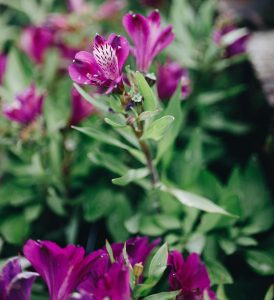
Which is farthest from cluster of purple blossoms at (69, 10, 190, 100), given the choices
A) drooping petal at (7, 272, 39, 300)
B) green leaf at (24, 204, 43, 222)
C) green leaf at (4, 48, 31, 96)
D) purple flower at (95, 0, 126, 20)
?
purple flower at (95, 0, 126, 20)

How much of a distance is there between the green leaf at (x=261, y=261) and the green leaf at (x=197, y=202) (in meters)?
0.19

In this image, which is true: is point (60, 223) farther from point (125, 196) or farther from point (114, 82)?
point (114, 82)

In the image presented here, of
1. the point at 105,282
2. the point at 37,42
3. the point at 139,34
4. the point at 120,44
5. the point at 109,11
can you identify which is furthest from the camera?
the point at 109,11

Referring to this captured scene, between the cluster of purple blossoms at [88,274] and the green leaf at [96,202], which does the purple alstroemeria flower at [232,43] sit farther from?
the cluster of purple blossoms at [88,274]

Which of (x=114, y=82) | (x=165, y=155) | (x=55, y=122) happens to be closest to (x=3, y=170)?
(x=55, y=122)

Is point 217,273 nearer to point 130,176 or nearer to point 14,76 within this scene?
point 130,176

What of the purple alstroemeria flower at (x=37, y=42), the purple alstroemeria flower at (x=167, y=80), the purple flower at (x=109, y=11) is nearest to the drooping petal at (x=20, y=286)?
the purple alstroemeria flower at (x=167, y=80)

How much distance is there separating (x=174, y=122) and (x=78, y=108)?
302mm

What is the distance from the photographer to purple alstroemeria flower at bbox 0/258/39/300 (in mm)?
664

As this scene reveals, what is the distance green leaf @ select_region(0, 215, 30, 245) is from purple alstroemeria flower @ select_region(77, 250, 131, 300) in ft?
1.43

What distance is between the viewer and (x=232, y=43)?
4.12 feet

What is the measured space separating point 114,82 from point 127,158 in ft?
1.43

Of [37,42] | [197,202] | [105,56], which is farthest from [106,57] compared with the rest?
[37,42]

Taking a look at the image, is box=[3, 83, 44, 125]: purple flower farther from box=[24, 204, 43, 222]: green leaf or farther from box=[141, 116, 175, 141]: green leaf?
box=[141, 116, 175, 141]: green leaf
